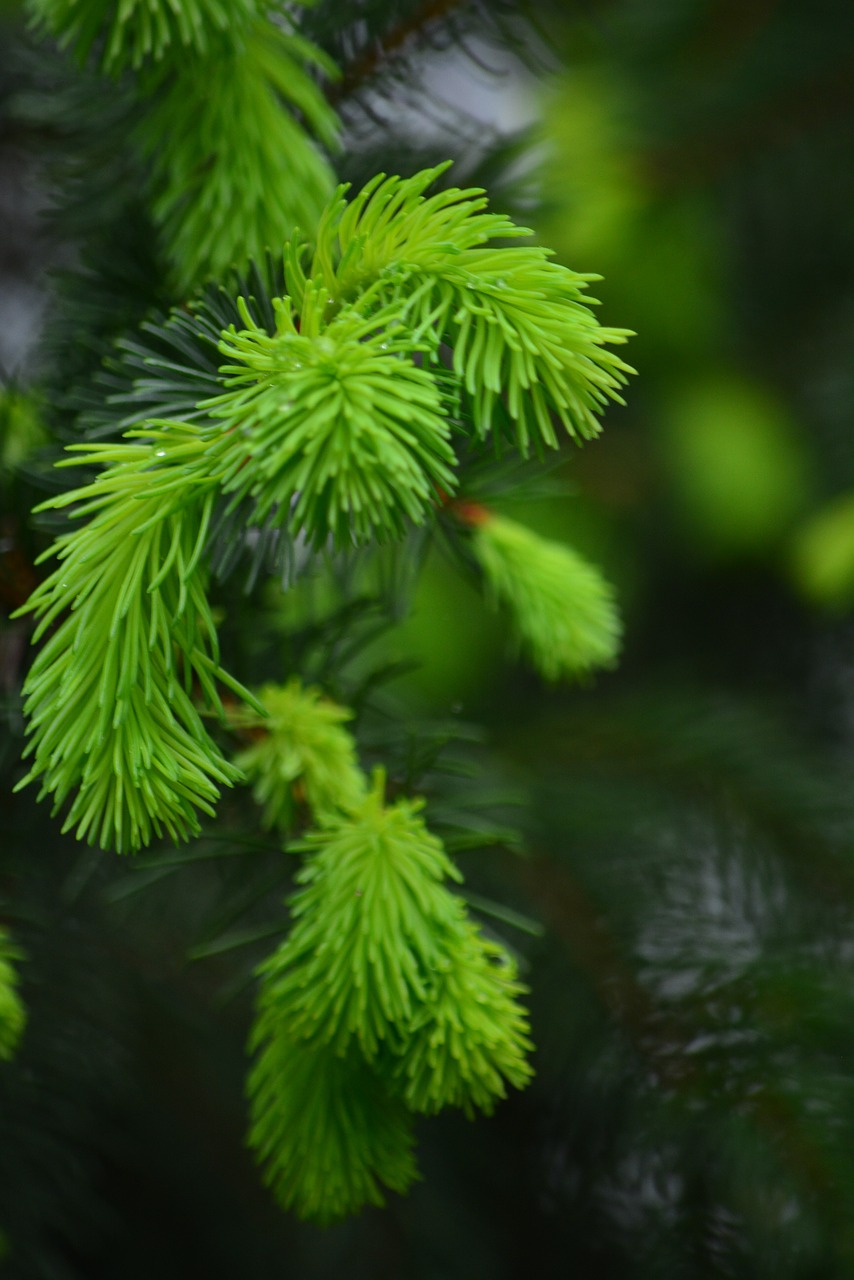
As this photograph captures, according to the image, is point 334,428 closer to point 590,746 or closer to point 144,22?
point 144,22

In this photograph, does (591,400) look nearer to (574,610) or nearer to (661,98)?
(574,610)

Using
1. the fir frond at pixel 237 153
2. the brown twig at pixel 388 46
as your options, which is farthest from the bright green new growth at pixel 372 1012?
the brown twig at pixel 388 46

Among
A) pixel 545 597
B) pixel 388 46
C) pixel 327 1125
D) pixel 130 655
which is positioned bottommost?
pixel 327 1125

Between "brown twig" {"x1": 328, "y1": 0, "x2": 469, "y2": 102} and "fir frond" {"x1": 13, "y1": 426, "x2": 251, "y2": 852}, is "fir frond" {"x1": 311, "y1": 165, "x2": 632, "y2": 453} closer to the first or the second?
"fir frond" {"x1": 13, "y1": 426, "x2": 251, "y2": 852}

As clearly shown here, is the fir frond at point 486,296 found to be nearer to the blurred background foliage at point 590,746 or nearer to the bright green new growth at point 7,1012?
the blurred background foliage at point 590,746

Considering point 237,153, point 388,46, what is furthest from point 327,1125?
point 388,46

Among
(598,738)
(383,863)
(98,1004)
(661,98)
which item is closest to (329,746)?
(383,863)
